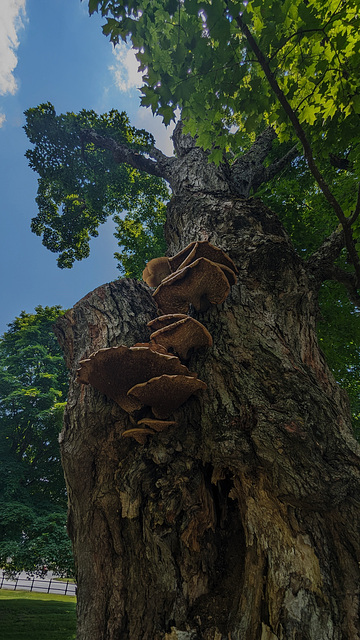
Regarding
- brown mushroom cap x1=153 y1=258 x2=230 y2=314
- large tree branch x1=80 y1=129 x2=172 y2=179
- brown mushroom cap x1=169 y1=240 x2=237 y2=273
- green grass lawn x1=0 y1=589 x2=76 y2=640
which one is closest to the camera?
brown mushroom cap x1=153 y1=258 x2=230 y2=314

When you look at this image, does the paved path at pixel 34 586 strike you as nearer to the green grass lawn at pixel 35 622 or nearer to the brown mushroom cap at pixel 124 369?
the green grass lawn at pixel 35 622

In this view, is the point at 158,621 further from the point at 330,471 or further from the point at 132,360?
the point at 132,360

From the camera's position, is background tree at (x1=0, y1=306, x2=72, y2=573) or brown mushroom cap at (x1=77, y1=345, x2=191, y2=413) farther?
background tree at (x1=0, y1=306, x2=72, y2=573)

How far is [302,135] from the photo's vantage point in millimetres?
2553

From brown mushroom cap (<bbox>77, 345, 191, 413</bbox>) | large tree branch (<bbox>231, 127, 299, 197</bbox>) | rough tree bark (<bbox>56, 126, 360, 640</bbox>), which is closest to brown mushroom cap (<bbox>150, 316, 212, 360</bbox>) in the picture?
rough tree bark (<bbox>56, 126, 360, 640</bbox>)

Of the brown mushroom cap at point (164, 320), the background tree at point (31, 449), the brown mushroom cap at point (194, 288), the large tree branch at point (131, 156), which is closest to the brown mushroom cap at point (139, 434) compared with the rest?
the brown mushroom cap at point (164, 320)

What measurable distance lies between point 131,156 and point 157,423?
23.8 ft

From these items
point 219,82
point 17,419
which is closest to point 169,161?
point 219,82

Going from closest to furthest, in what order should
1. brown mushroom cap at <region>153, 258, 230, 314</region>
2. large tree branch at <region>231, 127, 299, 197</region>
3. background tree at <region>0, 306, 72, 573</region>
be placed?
1. brown mushroom cap at <region>153, 258, 230, 314</region>
2. large tree branch at <region>231, 127, 299, 197</region>
3. background tree at <region>0, 306, 72, 573</region>

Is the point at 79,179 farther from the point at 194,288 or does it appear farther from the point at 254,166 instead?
the point at 194,288

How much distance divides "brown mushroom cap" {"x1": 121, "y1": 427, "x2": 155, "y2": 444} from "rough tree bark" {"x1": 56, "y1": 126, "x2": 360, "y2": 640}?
6 centimetres

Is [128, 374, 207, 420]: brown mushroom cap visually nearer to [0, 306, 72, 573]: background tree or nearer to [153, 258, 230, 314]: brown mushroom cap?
[153, 258, 230, 314]: brown mushroom cap

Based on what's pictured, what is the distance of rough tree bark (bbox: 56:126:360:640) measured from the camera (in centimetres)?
151

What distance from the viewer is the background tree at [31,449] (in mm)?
7918
